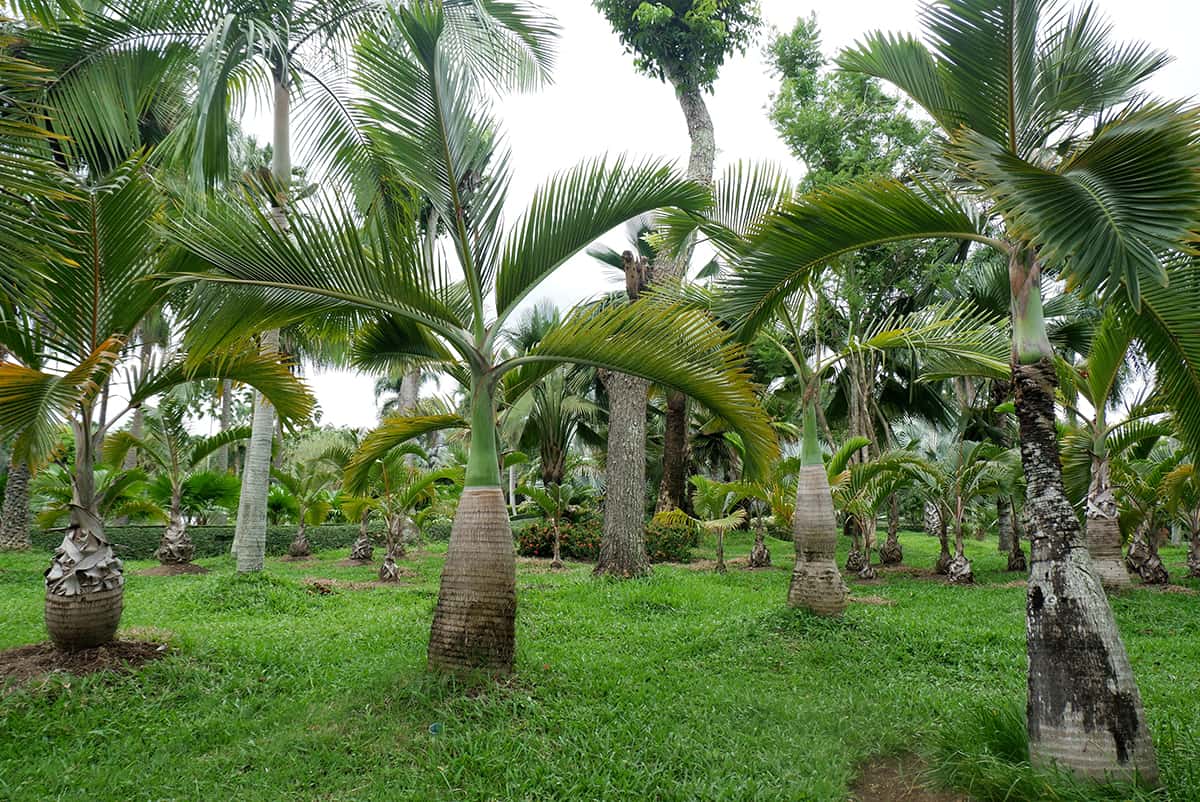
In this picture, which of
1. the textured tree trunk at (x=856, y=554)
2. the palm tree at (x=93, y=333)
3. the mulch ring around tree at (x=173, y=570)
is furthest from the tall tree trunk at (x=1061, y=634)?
the mulch ring around tree at (x=173, y=570)

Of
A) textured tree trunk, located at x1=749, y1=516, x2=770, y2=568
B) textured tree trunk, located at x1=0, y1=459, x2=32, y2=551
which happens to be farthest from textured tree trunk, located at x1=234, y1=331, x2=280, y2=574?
Answer: textured tree trunk, located at x1=749, y1=516, x2=770, y2=568

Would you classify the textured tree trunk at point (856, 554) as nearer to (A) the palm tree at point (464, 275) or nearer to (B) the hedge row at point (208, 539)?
(A) the palm tree at point (464, 275)

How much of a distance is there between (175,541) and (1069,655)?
12.2 meters

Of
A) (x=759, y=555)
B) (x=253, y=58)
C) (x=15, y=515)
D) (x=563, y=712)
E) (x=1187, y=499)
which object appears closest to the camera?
(x=563, y=712)

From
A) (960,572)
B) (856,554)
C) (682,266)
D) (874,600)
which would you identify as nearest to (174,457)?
(682,266)

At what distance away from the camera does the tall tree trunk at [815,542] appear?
6562 millimetres

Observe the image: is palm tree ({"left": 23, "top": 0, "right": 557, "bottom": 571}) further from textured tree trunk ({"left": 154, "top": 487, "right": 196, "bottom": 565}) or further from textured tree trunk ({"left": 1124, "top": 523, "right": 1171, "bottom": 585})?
textured tree trunk ({"left": 1124, "top": 523, "right": 1171, "bottom": 585})

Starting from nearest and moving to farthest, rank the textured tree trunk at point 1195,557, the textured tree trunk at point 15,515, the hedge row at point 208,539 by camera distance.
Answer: the textured tree trunk at point 1195,557
the textured tree trunk at point 15,515
the hedge row at point 208,539

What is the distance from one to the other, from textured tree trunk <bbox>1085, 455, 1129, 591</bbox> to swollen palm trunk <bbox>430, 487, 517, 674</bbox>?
320 inches

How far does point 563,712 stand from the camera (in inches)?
168

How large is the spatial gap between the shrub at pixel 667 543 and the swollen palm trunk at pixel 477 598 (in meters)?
9.47

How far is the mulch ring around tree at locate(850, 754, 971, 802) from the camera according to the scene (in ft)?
10.8

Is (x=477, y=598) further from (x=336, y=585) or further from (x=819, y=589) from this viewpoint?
(x=336, y=585)

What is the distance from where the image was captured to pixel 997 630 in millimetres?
6723
